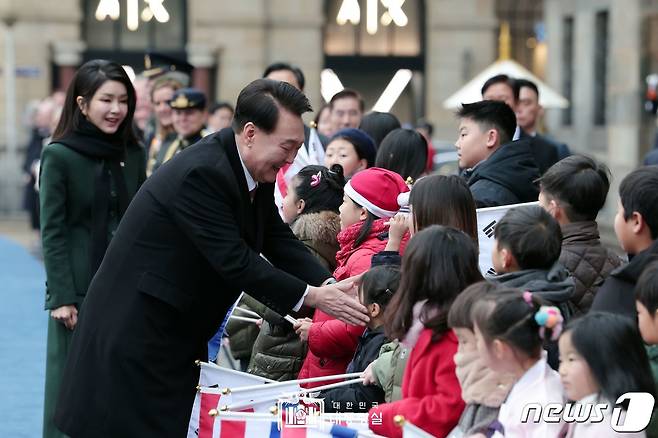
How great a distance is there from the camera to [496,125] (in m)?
7.97

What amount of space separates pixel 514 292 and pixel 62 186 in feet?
11.4

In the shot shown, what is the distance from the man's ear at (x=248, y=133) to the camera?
5793mm

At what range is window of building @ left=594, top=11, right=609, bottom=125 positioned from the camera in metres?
26.2

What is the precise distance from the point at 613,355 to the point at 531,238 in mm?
982

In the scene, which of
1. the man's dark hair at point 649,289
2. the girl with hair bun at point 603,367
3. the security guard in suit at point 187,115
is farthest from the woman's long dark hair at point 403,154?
the girl with hair bun at point 603,367

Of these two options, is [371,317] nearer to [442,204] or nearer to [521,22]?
[442,204]

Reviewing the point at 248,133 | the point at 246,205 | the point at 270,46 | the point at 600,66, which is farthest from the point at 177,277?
the point at 270,46

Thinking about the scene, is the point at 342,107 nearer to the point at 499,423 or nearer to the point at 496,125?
the point at 496,125

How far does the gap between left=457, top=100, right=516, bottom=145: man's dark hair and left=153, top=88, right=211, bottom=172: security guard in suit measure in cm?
330

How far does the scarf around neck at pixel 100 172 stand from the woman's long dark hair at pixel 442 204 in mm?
2295

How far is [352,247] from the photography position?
23.0ft

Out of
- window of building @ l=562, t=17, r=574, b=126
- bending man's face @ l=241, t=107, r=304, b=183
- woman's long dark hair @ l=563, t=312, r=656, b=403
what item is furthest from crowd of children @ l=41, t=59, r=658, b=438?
window of building @ l=562, t=17, r=574, b=126

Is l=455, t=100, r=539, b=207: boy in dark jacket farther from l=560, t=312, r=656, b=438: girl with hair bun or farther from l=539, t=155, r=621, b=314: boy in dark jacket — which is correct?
l=560, t=312, r=656, b=438: girl with hair bun

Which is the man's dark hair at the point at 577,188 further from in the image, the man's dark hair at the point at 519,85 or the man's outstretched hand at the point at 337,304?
Result: the man's dark hair at the point at 519,85
